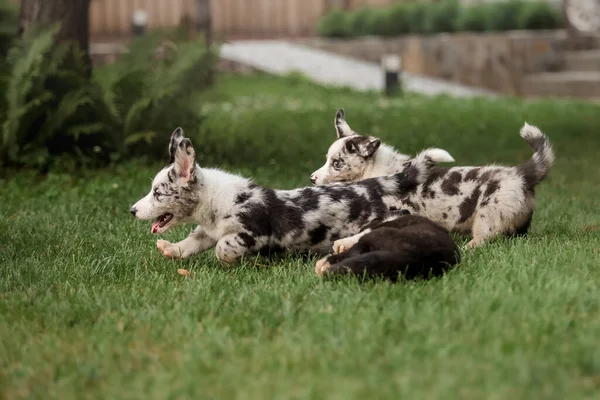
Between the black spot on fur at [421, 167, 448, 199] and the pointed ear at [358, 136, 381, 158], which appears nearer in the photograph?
the black spot on fur at [421, 167, 448, 199]

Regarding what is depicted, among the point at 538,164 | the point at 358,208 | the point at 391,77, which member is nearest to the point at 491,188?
the point at 538,164

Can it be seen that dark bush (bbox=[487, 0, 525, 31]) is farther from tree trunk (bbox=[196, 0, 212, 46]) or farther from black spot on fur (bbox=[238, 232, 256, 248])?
black spot on fur (bbox=[238, 232, 256, 248])

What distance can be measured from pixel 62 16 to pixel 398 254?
6.72m

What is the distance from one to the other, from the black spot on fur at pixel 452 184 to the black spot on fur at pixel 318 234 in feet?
3.16

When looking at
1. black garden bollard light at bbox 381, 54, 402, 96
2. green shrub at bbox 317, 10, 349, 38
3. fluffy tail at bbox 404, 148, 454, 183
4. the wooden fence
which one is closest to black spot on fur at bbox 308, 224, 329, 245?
fluffy tail at bbox 404, 148, 454, 183

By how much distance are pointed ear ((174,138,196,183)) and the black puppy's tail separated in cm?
127

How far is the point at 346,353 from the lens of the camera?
3.82 meters

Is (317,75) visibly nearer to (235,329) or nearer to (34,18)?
(34,18)

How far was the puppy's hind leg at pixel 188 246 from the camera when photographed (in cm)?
595

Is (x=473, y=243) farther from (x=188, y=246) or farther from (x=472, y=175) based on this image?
(x=188, y=246)

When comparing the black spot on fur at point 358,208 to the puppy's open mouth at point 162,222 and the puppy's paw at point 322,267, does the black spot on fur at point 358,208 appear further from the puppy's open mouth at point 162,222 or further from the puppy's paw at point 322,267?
the puppy's open mouth at point 162,222

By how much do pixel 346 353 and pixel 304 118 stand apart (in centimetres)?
1057

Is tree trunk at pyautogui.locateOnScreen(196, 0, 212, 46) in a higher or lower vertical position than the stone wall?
higher

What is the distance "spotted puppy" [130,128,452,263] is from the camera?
5.78 meters
